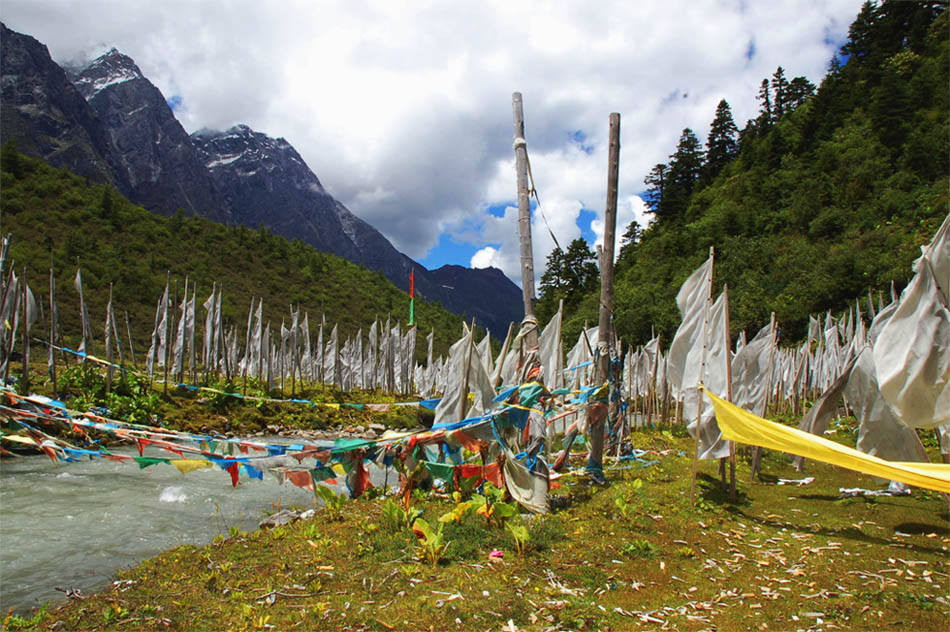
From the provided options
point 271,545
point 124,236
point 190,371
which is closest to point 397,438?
point 271,545

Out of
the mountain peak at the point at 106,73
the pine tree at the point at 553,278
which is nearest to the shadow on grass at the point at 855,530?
the pine tree at the point at 553,278

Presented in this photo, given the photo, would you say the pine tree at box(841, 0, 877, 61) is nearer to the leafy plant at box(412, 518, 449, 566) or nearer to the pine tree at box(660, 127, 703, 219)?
the pine tree at box(660, 127, 703, 219)

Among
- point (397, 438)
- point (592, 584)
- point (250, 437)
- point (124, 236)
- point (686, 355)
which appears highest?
point (124, 236)

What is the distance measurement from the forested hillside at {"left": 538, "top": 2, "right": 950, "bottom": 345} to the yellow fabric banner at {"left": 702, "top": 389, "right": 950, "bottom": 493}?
28861mm

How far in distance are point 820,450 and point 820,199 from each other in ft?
145

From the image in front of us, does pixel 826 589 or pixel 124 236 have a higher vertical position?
pixel 124 236

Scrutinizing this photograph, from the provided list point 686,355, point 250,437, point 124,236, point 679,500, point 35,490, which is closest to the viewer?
point 679,500

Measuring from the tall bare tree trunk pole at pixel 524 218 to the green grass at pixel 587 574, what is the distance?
2.83 m

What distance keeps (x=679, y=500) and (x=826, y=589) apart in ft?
9.70

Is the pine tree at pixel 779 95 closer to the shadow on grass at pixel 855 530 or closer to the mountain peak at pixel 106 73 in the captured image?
the shadow on grass at pixel 855 530

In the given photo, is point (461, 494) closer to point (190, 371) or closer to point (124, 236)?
point (190, 371)

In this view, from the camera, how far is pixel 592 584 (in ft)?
16.2

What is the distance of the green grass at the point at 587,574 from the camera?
4273 mm

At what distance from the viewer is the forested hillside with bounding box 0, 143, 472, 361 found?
41.0 meters
